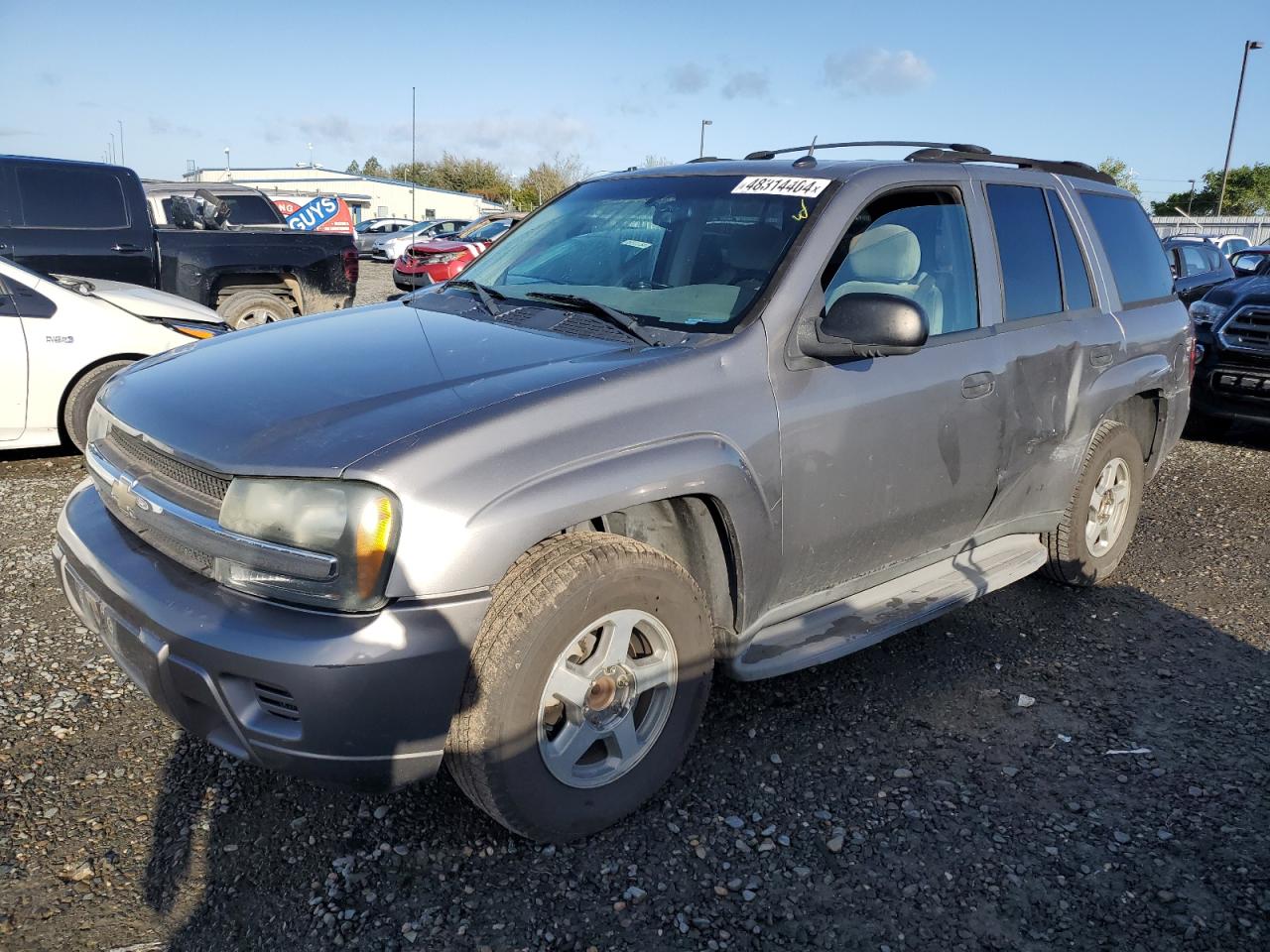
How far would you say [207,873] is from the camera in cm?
248

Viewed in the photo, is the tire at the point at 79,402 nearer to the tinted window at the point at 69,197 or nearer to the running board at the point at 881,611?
the tinted window at the point at 69,197

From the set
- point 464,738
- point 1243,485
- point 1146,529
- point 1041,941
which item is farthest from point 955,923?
point 1243,485

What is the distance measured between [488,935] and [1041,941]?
1.34 meters

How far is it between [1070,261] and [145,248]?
7.50 m

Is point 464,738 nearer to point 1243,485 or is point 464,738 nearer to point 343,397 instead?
point 343,397

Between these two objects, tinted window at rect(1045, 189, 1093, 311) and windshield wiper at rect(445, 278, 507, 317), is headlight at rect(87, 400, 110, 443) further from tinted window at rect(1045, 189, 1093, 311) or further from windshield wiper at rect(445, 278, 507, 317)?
tinted window at rect(1045, 189, 1093, 311)

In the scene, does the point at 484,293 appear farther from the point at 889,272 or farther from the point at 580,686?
the point at 580,686

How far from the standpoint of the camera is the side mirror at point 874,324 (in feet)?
9.08

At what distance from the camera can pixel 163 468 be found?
2.54 metres

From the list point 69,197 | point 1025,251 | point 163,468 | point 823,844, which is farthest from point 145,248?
point 823,844

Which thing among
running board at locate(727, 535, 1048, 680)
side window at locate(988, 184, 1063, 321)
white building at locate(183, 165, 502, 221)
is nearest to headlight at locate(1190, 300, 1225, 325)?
side window at locate(988, 184, 1063, 321)

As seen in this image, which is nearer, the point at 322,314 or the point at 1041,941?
the point at 1041,941

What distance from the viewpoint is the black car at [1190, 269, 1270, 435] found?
7.66m

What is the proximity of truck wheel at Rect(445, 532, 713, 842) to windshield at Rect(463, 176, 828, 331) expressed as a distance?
881 millimetres
